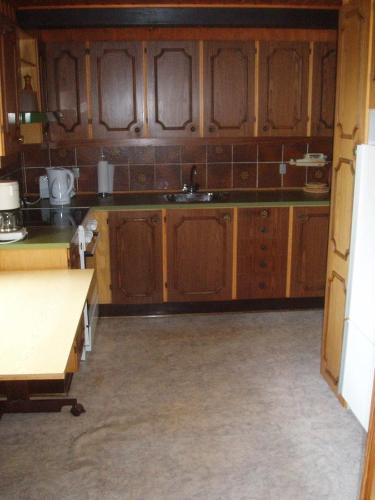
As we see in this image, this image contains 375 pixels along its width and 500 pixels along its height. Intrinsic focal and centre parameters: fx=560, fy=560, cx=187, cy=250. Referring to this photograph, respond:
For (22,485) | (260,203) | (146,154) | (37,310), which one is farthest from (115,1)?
(22,485)

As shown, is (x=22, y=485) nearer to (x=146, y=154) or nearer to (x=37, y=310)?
(x=37, y=310)

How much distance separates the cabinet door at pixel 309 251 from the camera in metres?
4.40

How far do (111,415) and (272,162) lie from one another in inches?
108

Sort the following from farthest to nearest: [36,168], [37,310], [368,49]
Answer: [36,168] → [368,49] → [37,310]

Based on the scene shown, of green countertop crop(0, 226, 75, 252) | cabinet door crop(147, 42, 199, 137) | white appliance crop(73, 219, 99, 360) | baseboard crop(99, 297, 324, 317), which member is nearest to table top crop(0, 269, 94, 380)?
green countertop crop(0, 226, 75, 252)

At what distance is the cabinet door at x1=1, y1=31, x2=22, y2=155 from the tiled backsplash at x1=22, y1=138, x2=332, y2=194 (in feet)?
3.83

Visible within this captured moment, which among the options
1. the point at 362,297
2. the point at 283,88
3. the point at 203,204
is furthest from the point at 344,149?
the point at 283,88

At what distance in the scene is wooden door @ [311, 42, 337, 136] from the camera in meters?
4.41

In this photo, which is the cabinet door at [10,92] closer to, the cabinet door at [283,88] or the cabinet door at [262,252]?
the cabinet door at [262,252]

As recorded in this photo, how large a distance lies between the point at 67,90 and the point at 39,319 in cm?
269

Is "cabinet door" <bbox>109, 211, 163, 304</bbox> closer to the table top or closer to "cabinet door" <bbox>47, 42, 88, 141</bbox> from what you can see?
"cabinet door" <bbox>47, 42, 88, 141</bbox>

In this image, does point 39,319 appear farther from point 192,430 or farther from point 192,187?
point 192,187

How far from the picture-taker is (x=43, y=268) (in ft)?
10.4

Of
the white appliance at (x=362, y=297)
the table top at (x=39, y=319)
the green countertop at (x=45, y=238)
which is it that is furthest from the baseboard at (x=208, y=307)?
the table top at (x=39, y=319)
